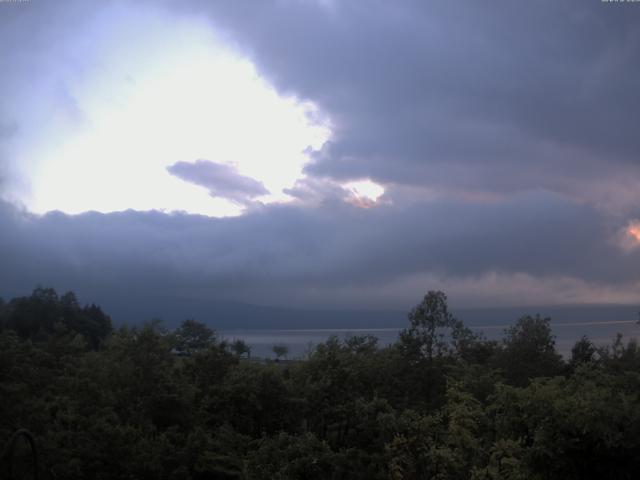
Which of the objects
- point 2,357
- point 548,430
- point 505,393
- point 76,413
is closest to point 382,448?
point 505,393

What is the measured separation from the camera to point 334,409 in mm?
18172

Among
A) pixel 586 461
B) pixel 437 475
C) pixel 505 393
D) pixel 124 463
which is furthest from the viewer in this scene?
pixel 124 463

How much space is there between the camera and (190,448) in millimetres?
16109

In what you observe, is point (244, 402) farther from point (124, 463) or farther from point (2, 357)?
point (2, 357)

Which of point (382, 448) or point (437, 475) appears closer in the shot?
point (437, 475)

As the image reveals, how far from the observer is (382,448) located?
15.7m

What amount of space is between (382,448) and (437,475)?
2.98 m

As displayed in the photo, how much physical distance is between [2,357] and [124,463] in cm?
555

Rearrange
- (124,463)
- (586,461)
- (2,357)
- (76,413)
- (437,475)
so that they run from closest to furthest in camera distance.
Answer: (586,461) → (437,475) → (124,463) → (76,413) → (2,357)

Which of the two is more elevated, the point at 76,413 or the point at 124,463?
the point at 76,413

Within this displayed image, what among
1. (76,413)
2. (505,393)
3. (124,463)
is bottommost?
(124,463)

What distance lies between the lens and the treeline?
10.7 metres

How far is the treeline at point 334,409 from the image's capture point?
1066 centimetres

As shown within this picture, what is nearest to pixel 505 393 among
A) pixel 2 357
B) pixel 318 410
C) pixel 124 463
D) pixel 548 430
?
pixel 548 430
